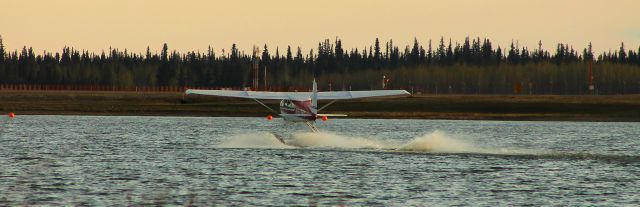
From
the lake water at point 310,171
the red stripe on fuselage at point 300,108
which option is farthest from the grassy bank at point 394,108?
the red stripe on fuselage at point 300,108

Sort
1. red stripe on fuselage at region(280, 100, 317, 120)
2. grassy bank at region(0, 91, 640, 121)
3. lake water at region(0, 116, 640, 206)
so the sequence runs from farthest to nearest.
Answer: grassy bank at region(0, 91, 640, 121) → red stripe on fuselage at region(280, 100, 317, 120) → lake water at region(0, 116, 640, 206)

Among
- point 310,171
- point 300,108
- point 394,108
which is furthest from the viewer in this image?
point 394,108

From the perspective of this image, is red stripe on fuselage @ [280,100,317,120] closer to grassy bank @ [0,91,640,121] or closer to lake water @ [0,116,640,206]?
lake water @ [0,116,640,206]

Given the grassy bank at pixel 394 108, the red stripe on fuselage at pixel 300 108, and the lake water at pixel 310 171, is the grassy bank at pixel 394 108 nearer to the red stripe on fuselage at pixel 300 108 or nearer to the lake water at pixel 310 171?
the lake water at pixel 310 171

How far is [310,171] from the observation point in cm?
4169

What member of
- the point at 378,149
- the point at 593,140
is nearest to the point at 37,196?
the point at 378,149

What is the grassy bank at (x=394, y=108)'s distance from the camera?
4316 inches

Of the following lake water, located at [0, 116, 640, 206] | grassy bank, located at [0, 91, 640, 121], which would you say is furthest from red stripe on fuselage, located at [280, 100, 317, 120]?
grassy bank, located at [0, 91, 640, 121]

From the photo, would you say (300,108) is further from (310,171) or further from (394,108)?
(394,108)

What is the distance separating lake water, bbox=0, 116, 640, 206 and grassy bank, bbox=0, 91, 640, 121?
136 feet

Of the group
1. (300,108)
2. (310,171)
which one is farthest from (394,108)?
(310,171)

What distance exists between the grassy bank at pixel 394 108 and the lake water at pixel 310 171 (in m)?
41.5

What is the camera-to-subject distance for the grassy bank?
360 ft

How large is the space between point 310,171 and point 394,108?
73193 mm
